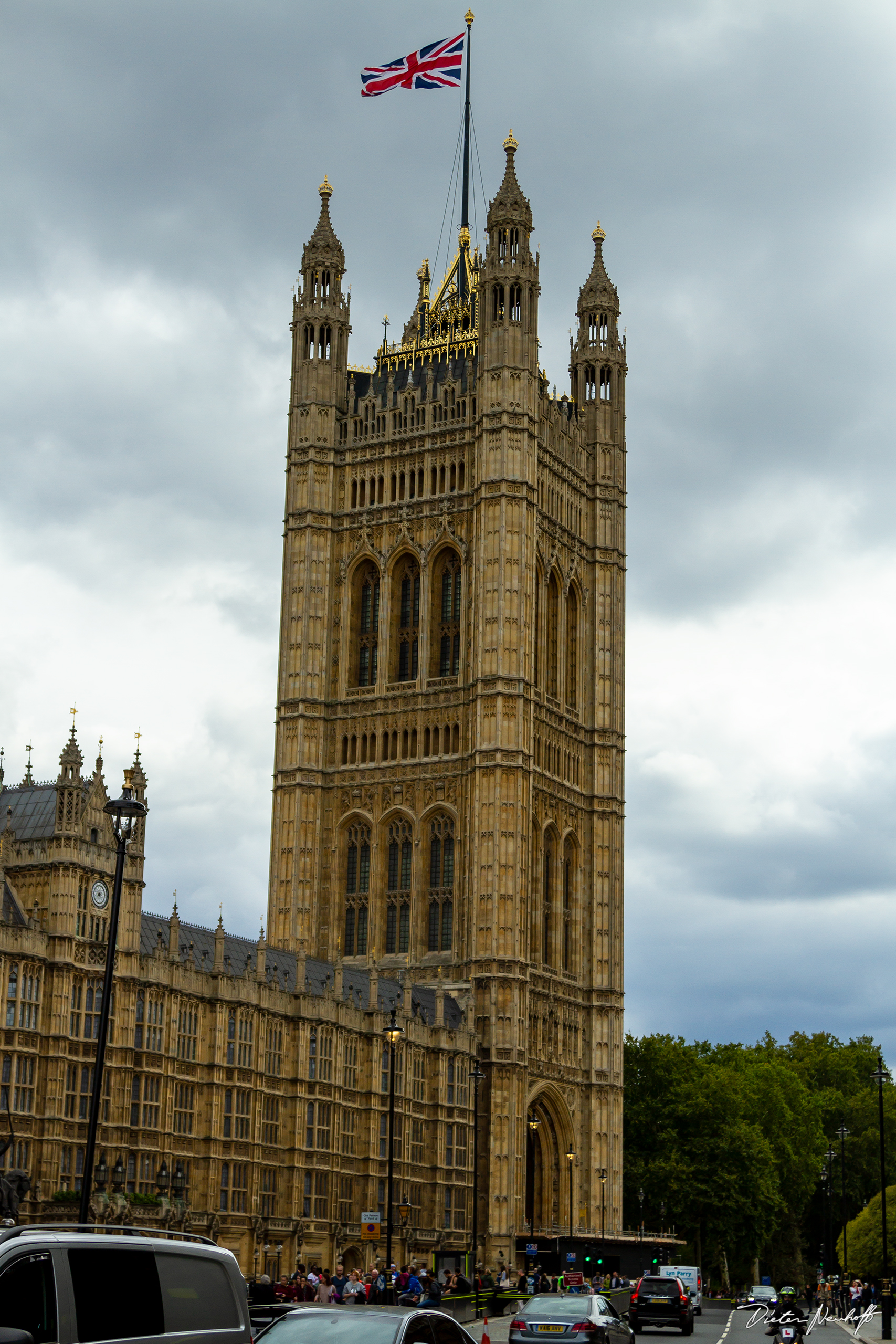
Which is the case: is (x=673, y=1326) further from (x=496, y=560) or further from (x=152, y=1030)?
(x=496, y=560)

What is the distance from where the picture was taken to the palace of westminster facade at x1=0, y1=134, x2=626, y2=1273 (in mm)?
80625

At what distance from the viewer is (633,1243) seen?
8581cm

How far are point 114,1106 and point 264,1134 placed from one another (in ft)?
34.5

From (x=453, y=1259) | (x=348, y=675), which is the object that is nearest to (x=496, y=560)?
(x=348, y=675)

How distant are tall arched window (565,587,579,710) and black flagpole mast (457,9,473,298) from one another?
20767 millimetres

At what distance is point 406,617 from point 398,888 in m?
14.6

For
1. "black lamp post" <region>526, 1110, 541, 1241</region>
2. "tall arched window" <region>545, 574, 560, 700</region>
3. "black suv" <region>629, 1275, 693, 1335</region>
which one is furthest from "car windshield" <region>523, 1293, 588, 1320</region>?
"tall arched window" <region>545, 574, 560, 700</region>

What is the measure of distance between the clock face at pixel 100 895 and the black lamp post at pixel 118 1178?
778 cm

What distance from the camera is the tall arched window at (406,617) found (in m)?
99.3

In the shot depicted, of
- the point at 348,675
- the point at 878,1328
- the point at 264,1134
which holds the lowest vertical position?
the point at 878,1328

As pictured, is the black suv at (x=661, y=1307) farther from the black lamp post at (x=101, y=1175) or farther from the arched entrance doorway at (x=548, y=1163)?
the arched entrance doorway at (x=548, y=1163)

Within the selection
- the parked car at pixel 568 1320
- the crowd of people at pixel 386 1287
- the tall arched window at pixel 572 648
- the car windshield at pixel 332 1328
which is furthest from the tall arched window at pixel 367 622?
the car windshield at pixel 332 1328

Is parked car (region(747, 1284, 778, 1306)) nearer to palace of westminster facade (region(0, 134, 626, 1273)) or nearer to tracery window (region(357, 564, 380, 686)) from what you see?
palace of westminster facade (region(0, 134, 626, 1273))

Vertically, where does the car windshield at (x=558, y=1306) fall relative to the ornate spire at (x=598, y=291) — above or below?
below
